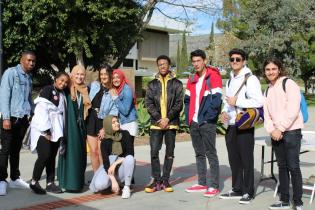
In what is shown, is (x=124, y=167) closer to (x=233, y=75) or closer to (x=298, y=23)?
(x=233, y=75)

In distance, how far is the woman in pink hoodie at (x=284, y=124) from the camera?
5.79 metres

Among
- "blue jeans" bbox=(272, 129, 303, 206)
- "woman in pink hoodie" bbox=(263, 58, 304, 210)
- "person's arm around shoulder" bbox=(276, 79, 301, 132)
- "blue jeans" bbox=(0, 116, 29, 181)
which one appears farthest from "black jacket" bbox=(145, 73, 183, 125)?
"blue jeans" bbox=(0, 116, 29, 181)

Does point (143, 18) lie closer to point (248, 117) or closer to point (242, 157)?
point (242, 157)

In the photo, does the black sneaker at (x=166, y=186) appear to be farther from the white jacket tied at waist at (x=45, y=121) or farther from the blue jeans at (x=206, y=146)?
the white jacket tied at waist at (x=45, y=121)

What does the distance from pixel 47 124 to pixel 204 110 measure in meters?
2.10

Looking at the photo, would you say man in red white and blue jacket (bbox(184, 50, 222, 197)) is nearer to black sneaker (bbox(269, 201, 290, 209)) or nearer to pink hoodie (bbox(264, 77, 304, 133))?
pink hoodie (bbox(264, 77, 304, 133))

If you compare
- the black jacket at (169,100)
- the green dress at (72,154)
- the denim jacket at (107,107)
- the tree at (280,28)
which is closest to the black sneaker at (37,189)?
the green dress at (72,154)

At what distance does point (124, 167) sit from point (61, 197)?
92 centimetres

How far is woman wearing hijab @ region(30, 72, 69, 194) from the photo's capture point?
6.65 m

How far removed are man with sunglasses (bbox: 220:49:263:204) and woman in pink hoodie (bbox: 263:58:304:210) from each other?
25cm

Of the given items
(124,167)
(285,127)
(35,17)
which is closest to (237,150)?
(285,127)

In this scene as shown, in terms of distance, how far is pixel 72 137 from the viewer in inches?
270

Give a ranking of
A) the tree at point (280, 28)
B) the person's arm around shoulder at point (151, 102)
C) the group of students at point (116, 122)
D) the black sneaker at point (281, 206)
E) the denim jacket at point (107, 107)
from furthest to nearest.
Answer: the tree at point (280, 28) < the person's arm around shoulder at point (151, 102) < the denim jacket at point (107, 107) < the group of students at point (116, 122) < the black sneaker at point (281, 206)

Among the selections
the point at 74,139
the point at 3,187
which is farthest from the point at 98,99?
the point at 3,187
